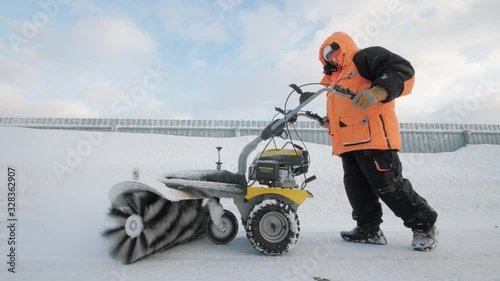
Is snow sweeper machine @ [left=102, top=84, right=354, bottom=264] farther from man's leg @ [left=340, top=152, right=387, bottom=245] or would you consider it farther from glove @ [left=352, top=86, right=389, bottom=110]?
man's leg @ [left=340, top=152, right=387, bottom=245]

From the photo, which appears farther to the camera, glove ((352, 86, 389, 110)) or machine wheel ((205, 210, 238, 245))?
machine wheel ((205, 210, 238, 245))

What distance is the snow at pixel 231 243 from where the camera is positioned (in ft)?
4.98

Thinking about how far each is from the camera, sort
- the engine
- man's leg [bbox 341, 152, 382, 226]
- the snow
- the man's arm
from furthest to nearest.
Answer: man's leg [bbox 341, 152, 382, 226] → the engine → the man's arm → the snow

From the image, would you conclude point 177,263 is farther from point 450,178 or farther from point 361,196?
point 450,178

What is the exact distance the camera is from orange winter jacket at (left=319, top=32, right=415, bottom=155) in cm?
205

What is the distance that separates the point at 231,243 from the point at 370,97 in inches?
56.3

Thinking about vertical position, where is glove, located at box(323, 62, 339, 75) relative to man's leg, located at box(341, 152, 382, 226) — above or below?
above

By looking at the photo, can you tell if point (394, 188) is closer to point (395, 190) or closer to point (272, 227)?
point (395, 190)

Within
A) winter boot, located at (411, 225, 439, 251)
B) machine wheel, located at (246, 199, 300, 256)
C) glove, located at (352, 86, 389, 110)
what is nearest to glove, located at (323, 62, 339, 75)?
glove, located at (352, 86, 389, 110)

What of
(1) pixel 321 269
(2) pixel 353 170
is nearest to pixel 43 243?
(1) pixel 321 269

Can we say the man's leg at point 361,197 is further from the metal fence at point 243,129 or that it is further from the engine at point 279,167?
the metal fence at point 243,129

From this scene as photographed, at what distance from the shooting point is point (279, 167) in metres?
2.15

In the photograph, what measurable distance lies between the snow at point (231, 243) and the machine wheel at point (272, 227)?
7 centimetres

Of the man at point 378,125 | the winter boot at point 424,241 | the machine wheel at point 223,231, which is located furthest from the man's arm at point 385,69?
the machine wheel at point 223,231
